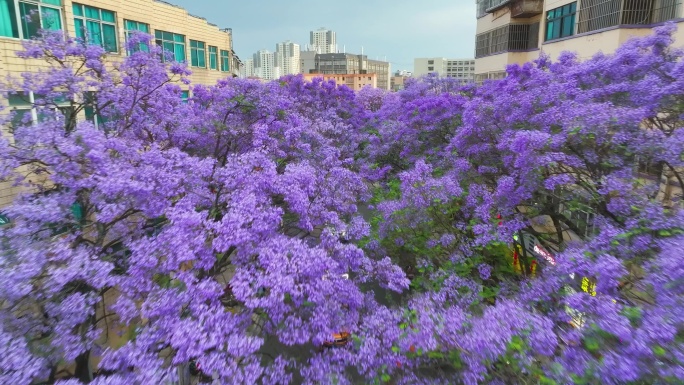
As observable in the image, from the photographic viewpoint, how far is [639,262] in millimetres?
5023

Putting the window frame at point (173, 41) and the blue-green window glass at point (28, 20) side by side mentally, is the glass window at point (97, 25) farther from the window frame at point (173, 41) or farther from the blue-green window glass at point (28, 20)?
the window frame at point (173, 41)

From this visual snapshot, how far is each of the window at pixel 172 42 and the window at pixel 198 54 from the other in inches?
31.3

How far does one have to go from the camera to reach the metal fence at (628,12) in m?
11.0

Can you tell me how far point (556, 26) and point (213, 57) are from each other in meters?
16.3

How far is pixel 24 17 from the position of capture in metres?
9.71

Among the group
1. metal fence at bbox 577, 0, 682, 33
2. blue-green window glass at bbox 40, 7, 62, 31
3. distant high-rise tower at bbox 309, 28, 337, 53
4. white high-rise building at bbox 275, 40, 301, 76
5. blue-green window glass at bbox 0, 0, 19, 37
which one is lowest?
blue-green window glass at bbox 0, 0, 19, 37

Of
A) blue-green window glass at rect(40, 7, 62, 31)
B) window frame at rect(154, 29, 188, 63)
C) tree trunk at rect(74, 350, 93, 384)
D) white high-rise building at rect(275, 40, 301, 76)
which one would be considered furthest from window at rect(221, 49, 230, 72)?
white high-rise building at rect(275, 40, 301, 76)

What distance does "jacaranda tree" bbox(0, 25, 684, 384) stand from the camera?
13.8ft

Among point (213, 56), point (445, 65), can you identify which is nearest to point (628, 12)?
point (213, 56)

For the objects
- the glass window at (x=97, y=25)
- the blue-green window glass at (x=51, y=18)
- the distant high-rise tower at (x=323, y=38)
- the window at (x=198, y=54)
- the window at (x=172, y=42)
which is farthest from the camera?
the distant high-rise tower at (x=323, y=38)

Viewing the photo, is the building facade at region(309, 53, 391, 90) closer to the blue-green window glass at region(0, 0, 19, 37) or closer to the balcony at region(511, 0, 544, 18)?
the balcony at region(511, 0, 544, 18)

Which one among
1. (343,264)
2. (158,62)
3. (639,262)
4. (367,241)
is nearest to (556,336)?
(639,262)

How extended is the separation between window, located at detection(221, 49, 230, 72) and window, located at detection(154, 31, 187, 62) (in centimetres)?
455

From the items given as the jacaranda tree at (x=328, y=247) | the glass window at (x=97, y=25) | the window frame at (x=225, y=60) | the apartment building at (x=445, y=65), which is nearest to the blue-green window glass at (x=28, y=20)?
the glass window at (x=97, y=25)
